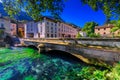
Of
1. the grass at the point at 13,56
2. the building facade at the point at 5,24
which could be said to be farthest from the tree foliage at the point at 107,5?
the building facade at the point at 5,24

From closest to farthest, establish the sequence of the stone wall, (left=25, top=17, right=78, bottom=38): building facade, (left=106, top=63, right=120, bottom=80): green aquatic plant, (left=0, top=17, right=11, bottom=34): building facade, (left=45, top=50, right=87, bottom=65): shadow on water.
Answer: (left=106, top=63, right=120, bottom=80): green aquatic plant, the stone wall, (left=45, top=50, right=87, bottom=65): shadow on water, (left=25, top=17, right=78, bottom=38): building facade, (left=0, top=17, right=11, bottom=34): building facade

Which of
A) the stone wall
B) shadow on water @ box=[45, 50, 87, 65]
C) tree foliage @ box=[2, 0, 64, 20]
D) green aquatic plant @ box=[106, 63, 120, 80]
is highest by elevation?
tree foliage @ box=[2, 0, 64, 20]

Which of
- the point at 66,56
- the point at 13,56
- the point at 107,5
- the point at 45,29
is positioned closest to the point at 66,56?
the point at 66,56

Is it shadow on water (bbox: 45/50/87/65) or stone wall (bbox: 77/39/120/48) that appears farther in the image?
shadow on water (bbox: 45/50/87/65)

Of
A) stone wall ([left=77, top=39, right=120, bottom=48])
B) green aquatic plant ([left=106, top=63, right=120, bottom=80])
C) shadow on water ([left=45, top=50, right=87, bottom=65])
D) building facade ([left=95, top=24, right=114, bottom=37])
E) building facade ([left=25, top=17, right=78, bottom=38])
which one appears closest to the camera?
green aquatic plant ([left=106, top=63, right=120, bottom=80])

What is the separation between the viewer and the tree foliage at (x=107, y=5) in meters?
12.8

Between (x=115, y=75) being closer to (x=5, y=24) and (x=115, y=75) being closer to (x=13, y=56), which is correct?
(x=13, y=56)

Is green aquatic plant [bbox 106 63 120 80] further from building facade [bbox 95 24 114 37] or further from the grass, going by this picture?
building facade [bbox 95 24 114 37]

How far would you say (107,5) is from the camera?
43.0ft

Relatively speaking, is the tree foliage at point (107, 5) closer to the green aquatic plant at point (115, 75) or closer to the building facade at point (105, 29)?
the green aquatic plant at point (115, 75)

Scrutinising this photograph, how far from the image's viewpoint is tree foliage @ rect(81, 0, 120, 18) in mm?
12812

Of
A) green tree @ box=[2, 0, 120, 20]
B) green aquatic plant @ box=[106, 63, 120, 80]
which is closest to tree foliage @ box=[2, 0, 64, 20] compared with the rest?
green tree @ box=[2, 0, 120, 20]

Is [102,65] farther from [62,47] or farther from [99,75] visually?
[62,47]

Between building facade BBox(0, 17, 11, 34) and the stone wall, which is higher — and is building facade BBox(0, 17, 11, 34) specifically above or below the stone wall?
above
